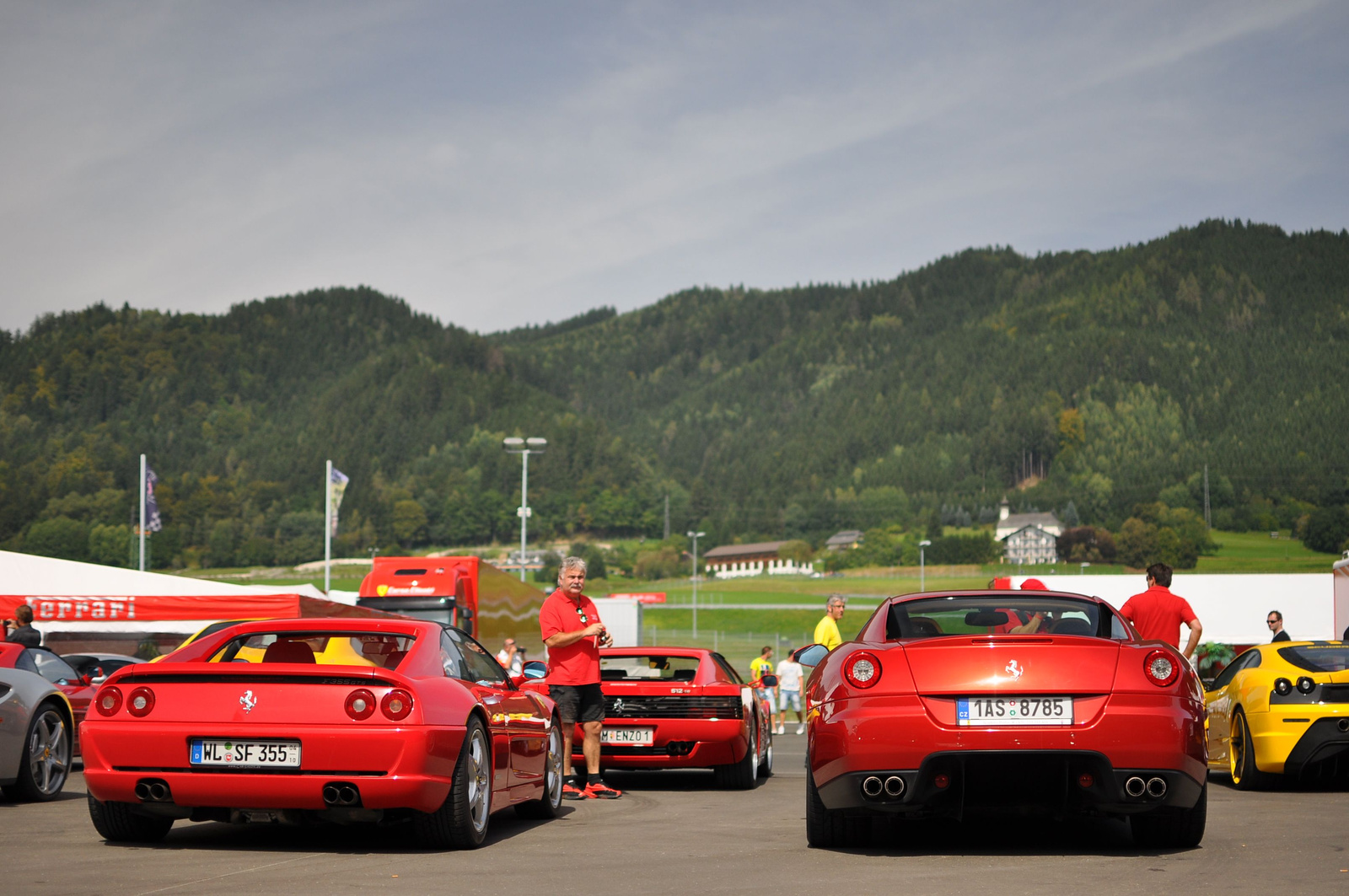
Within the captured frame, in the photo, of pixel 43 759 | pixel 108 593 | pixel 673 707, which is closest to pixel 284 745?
pixel 43 759

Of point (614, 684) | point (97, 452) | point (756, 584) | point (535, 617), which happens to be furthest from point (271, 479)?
point (614, 684)

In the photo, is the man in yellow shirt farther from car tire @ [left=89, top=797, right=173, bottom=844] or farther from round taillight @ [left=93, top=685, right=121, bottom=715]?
round taillight @ [left=93, top=685, right=121, bottom=715]

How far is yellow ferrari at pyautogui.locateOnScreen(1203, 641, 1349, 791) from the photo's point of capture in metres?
10.4

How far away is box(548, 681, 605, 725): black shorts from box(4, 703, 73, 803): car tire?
330 centimetres

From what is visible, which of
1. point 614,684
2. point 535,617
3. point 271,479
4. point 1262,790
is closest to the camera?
point 1262,790

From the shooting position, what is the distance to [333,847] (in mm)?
7176

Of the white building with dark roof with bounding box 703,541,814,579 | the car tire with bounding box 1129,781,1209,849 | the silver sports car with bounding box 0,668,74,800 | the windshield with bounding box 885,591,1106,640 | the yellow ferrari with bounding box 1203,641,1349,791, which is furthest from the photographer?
the white building with dark roof with bounding box 703,541,814,579

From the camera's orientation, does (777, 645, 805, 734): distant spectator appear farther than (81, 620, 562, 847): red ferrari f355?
Yes

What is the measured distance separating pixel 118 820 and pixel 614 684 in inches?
210

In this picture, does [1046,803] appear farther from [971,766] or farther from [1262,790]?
[1262,790]

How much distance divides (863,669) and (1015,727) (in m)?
0.72

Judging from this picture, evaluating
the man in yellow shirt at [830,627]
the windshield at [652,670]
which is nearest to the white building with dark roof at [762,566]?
the man in yellow shirt at [830,627]

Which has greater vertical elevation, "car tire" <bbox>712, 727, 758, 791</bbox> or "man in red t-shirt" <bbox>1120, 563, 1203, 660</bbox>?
"man in red t-shirt" <bbox>1120, 563, 1203, 660</bbox>

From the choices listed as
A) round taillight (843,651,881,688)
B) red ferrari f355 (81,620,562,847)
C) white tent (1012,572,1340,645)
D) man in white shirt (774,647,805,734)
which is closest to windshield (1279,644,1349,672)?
round taillight (843,651,881,688)
